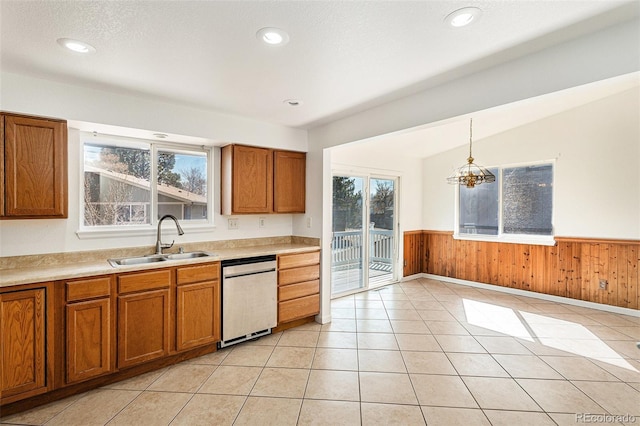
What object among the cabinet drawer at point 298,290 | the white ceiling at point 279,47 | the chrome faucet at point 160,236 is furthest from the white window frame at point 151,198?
the cabinet drawer at point 298,290

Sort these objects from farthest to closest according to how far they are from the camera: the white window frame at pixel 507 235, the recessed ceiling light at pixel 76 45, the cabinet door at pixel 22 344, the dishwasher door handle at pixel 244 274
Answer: the white window frame at pixel 507 235, the dishwasher door handle at pixel 244 274, the cabinet door at pixel 22 344, the recessed ceiling light at pixel 76 45

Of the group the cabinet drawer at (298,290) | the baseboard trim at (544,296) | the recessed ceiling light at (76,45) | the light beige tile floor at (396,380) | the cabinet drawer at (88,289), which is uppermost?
the recessed ceiling light at (76,45)

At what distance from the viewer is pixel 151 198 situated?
10.7 feet

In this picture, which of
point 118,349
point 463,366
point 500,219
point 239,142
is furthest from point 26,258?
point 500,219

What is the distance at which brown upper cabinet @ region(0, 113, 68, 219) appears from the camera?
7.46 ft

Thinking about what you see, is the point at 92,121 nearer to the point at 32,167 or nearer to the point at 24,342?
the point at 32,167

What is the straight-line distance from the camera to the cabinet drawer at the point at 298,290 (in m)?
3.51

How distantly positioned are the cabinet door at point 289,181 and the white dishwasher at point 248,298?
2.55 ft

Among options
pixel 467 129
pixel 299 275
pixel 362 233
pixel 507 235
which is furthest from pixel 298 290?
pixel 507 235

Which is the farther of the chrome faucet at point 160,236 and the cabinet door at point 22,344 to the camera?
the chrome faucet at point 160,236

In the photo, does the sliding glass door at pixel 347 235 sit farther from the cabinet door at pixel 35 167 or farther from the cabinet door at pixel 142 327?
the cabinet door at pixel 35 167

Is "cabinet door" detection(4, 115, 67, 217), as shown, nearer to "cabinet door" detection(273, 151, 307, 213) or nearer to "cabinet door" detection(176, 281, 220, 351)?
"cabinet door" detection(176, 281, 220, 351)

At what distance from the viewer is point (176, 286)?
2.76 meters

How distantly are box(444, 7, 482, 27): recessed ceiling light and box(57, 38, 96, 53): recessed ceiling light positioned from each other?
2209 millimetres
